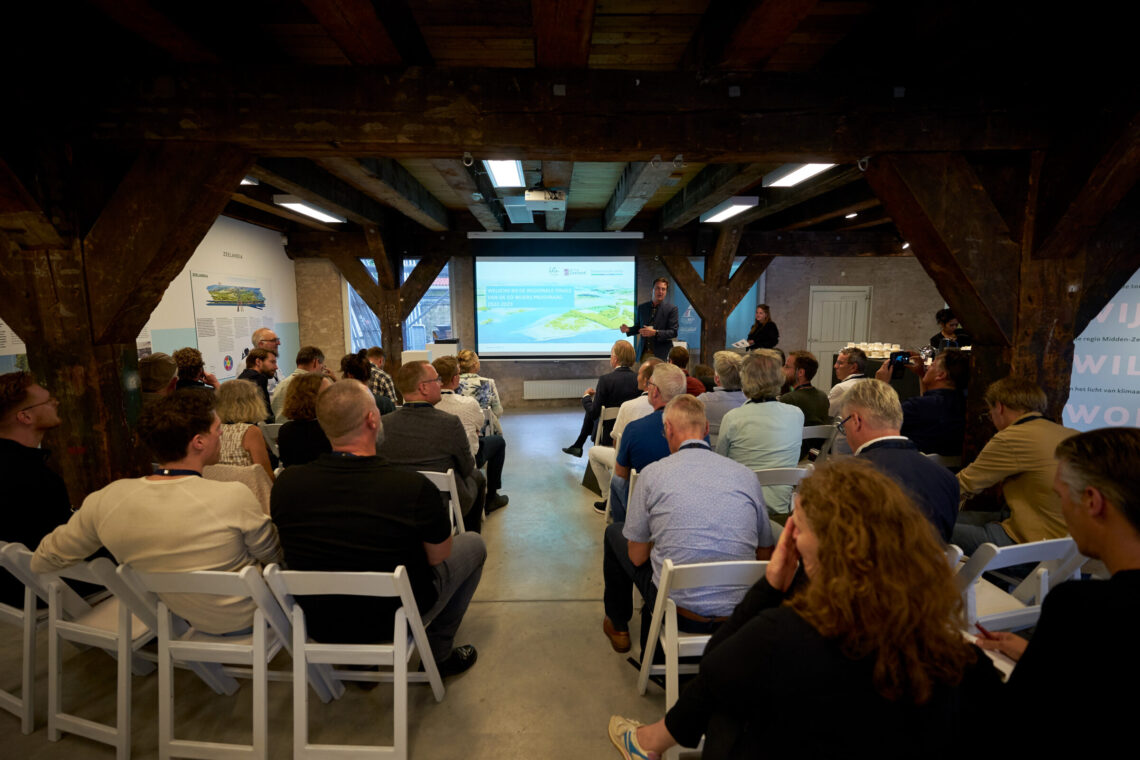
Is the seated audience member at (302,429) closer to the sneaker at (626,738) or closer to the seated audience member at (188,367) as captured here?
the seated audience member at (188,367)

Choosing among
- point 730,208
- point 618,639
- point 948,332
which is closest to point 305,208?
point 730,208

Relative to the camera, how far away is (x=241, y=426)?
8.18 ft

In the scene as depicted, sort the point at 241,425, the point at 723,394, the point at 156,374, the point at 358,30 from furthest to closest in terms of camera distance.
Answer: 1. the point at 723,394
2. the point at 156,374
3. the point at 241,425
4. the point at 358,30

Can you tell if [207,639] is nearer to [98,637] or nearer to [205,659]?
[205,659]

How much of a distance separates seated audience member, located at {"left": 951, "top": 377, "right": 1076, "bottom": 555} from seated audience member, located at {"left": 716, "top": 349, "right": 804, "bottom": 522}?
0.74m

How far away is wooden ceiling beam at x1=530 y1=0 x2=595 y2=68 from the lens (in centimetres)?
184

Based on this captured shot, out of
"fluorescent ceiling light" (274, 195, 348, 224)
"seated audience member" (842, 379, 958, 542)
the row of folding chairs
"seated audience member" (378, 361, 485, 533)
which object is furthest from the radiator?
the row of folding chairs

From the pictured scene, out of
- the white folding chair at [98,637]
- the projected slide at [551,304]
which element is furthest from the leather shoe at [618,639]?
the projected slide at [551,304]

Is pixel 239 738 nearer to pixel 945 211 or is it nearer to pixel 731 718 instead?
pixel 731 718

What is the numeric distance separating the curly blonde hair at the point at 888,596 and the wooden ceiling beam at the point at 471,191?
3273mm

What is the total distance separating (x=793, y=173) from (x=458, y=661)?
4194mm

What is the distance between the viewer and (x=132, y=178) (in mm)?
2283

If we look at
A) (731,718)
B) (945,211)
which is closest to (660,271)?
(945,211)

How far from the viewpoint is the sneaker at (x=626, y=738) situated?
1.42 m
